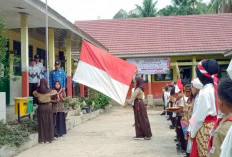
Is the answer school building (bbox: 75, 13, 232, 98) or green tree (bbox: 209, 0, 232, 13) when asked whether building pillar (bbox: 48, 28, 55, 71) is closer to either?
school building (bbox: 75, 13, 232, 98)

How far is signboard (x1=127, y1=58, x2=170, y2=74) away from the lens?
22031mm

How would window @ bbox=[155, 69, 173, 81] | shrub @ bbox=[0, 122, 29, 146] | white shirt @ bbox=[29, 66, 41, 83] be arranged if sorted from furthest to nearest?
1. window @ bbox=[155, 69, 173, 81]
2. white shirt @ bbox=[29, 66, 41, 83]
3. shrub @ bbox=[0, 122, 29, 146]

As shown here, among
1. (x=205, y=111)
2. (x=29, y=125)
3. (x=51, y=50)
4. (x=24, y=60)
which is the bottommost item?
(x=29, y=125)

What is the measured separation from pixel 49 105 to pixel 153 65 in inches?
527

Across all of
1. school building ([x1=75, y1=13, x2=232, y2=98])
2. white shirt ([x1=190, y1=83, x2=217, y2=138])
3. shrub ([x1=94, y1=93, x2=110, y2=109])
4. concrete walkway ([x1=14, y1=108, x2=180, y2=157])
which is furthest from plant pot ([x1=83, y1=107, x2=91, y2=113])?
white shirt ([x1=190, y1=83, x2=217, y2=138])

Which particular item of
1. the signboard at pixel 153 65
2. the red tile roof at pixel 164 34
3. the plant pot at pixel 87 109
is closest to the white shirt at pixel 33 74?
the plant pot at pixel 87 109

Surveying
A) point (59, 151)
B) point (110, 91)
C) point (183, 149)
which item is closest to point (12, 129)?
point (59, 151)

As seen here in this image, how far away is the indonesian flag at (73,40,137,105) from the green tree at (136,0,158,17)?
31539 millimetres

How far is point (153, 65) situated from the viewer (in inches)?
874

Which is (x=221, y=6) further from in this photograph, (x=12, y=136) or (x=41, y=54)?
(x=12, y=136)

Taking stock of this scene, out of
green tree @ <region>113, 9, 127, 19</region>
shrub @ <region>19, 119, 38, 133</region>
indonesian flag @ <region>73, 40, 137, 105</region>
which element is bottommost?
shrub @ <region>19, 119, 38, 133</region>

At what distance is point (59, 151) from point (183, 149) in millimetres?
2721

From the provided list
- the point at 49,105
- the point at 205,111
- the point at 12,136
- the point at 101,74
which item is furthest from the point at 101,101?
the point at 205,111

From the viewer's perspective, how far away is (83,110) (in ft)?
50.9
